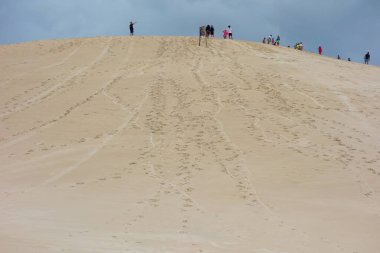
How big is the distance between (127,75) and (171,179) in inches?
438

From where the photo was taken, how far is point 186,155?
517 inches

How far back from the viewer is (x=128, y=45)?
28.3 metres

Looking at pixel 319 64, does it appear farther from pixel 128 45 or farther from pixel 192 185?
pixel 192 185

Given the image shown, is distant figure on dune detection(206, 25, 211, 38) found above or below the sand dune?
above

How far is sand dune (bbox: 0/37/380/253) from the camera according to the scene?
798 centimetres

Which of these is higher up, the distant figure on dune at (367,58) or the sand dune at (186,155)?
the distant figure on dune at (367,58)

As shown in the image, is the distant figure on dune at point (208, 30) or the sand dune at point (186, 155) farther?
the distant figure on dune at point (208, 30)

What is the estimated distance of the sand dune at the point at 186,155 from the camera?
7.98 metres

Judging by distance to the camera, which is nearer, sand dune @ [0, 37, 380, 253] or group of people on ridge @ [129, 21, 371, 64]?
sand dune @ [0, 37, 380, 253]

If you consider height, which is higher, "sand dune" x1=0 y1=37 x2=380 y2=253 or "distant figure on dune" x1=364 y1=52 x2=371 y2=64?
"distant figure on dune" x1=364 y1=52 x2=371 y2=64

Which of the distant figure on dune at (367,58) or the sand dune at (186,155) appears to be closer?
the sand dune at (186,155)

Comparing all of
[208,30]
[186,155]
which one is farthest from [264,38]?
[186,155]

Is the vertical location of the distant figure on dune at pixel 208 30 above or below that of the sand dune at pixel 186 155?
above

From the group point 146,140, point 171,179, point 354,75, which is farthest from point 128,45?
point 171,179
